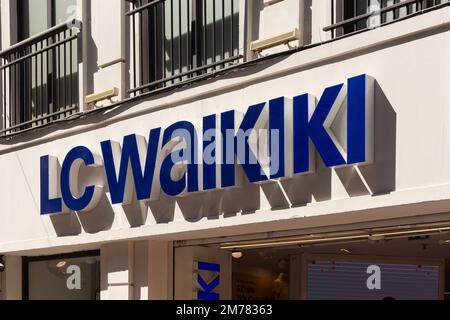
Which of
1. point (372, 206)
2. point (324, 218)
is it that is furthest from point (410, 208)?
point (324, 218)

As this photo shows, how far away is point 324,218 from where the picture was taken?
27.1ft

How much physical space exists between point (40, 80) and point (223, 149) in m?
5.02

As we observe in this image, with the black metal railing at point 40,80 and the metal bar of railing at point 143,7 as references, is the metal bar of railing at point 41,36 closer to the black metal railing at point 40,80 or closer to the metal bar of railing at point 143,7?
the black metal railing at point 40,80

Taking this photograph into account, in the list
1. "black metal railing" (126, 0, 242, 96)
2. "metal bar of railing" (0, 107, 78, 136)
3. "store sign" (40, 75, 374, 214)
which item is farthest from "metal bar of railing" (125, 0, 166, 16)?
"metal bar of railing" (0, 107, 78, 136)

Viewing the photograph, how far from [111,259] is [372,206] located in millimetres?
4435

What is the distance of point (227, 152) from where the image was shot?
8.95 meters

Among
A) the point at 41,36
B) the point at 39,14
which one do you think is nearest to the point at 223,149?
the point at 41,36

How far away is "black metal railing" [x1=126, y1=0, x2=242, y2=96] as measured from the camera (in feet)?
33.0

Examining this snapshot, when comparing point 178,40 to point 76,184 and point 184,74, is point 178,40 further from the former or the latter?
point 76,184

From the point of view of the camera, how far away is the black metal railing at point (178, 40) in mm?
10055

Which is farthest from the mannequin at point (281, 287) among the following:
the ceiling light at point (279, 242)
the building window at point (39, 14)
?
the building window at point (39, 14)

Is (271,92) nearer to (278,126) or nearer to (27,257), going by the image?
(278,126)

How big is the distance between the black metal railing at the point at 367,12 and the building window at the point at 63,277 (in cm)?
482

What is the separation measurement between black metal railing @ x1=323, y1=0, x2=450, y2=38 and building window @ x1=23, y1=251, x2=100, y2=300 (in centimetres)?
482
